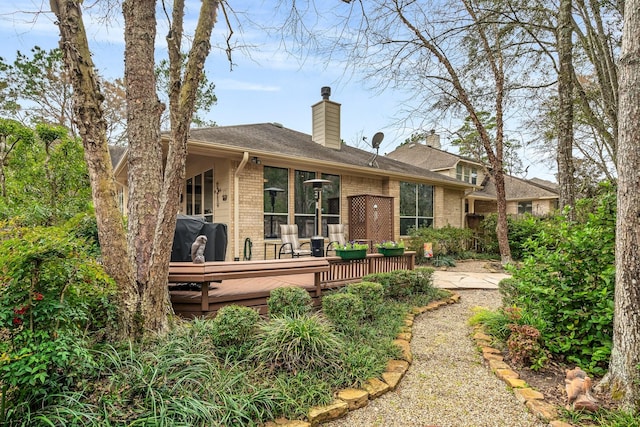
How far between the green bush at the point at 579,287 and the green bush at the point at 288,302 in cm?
234

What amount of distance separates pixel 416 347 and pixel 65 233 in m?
3.52

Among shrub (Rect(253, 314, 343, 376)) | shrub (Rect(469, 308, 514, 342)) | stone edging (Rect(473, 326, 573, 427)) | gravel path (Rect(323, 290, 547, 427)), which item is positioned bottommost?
gravel path (Rect(323, 290, 547, 427))

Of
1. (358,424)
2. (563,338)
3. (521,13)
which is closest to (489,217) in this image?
(521,13)

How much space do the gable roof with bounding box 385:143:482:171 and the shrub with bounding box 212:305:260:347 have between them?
16498mm

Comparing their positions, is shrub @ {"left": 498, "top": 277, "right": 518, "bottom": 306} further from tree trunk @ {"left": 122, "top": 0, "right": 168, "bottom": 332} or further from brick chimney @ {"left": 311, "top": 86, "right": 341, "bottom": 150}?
brick chimney @ {"left": 311, "top": 86, "right": 341, "bottom": 150}

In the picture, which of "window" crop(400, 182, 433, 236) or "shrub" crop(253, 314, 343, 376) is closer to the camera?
"shrub" crop(253, 314, 343, 376)

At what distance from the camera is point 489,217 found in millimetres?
12805

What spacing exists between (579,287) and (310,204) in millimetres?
6652

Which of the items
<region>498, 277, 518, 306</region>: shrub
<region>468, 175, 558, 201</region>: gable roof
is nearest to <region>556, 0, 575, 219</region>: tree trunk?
<region>498, 277, 518, 306</region>: shrub

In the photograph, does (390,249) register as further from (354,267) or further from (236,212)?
(236,212)

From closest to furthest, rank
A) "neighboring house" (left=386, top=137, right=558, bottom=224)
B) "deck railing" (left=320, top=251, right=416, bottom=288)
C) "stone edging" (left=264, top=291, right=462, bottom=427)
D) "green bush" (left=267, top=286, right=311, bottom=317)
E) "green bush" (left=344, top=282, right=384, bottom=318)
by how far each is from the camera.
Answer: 1. "stone edging" (left=264, top=291, right=462, bottom=427)
2. "green bush" (left=267, top=286, right=311, bottom=317)
3. "green bush" (left=344, top=282, right=384, bottom=318)
4. "deck railing" (left=320, top=251, right=416, bottom=288)
5. "neighboring house" (left=386, top=137, right=558, bottom=224)

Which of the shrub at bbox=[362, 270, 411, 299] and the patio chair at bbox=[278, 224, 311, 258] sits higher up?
the patio chair at bbox=[278, 224, 311, 258]

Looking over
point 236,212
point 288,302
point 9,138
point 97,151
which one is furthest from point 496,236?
point 9,138

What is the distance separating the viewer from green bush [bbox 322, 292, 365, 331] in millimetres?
3576
